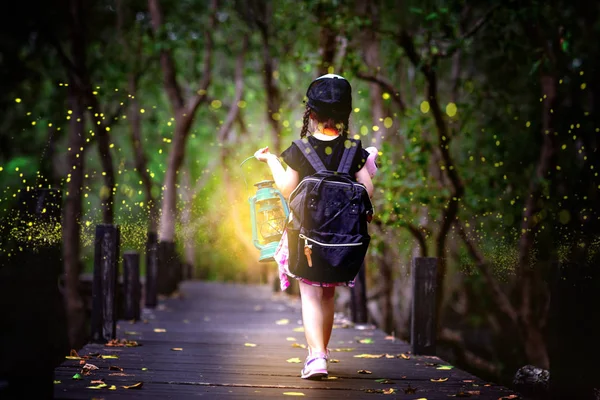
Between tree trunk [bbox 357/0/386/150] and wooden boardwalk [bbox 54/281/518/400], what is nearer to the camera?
wooden boardwalk [bbox 54/281/518/400]

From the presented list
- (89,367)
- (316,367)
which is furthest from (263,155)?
(89,367)

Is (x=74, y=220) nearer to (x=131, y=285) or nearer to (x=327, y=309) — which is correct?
(x=131, y=285)

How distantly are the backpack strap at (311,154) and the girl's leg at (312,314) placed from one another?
813 millimetres

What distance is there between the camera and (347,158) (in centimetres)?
512

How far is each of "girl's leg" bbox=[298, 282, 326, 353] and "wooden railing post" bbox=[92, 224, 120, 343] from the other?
207 centimetres

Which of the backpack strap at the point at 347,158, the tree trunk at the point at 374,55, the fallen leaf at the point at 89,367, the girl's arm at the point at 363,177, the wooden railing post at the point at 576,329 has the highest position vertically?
the tree trunk at the point at 374,55

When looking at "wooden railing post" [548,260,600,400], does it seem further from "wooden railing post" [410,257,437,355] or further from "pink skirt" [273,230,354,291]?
"wooden railing post" [410,257,437,355]

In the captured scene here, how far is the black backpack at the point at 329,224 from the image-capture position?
4.93 meters

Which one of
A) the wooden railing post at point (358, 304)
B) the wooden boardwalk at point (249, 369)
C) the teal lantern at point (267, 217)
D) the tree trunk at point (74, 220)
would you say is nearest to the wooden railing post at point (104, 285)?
the wooden boardwalk at point (249, 369)

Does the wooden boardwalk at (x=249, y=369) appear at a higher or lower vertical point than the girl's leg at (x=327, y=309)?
lower

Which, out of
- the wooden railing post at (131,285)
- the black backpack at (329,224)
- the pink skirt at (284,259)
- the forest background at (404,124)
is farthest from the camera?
the forest background at (404,124)

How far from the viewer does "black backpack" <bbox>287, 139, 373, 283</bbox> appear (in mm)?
4930

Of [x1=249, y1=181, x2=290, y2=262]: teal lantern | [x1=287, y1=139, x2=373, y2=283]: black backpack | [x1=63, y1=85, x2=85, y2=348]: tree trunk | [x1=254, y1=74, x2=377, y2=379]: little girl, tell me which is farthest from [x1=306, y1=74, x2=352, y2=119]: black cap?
[x1=63, y1=85, x2=85, y2=348]: tree trunk

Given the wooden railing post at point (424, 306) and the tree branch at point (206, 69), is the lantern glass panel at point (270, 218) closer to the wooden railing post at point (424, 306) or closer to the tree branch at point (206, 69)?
the wooden railing post at point (424, 306)
